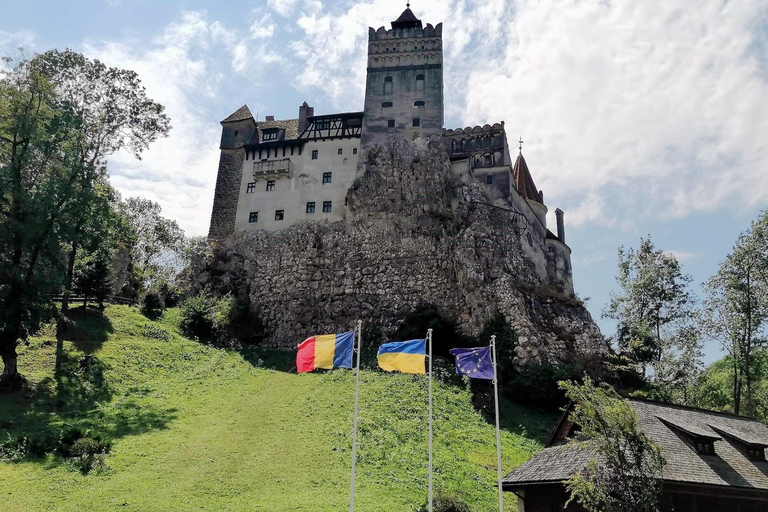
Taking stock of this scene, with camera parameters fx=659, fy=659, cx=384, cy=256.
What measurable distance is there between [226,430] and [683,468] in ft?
70.7

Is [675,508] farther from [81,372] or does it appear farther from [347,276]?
[347,276]

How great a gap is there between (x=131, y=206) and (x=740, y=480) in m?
64.7

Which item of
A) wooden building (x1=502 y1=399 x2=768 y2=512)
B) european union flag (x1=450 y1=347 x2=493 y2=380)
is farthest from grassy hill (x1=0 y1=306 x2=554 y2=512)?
european union flag (x1=450 y1=347 x2=493 y2=380)

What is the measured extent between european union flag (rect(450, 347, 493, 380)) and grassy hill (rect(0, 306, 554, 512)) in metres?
6.33

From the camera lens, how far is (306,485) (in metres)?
27.5

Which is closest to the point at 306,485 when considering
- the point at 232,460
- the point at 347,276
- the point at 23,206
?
the point at 232,460

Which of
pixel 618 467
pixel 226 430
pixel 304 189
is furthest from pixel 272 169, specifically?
pixel 618 467

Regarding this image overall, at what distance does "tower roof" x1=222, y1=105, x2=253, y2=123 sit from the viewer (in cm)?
6906

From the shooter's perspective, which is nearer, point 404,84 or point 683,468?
point 683,468

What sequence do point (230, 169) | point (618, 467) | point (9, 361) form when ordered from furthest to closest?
point (230, 169)
point (9, 361)
point (618, 467)

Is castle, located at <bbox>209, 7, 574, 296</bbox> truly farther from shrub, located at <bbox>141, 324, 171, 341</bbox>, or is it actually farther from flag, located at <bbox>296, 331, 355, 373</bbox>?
flag, located at <bbox>296, 331, 355, 373</bbox>

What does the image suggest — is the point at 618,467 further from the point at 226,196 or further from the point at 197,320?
the point at 226,196

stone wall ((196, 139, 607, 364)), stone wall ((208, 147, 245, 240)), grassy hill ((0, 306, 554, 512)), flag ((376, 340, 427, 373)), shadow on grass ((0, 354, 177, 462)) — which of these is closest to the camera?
flag ((376, 340, 427, 373))

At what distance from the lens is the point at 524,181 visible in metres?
66.6
